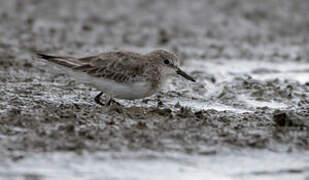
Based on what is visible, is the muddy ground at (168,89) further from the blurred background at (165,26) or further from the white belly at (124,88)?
the white belly at (124,88)

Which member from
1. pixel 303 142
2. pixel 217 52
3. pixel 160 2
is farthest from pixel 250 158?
pixel 160 2

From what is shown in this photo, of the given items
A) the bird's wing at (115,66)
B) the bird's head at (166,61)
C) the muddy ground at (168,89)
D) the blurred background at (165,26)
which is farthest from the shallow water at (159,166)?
the blurred background at (165,26)

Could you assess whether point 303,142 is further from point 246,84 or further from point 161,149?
point 246,84

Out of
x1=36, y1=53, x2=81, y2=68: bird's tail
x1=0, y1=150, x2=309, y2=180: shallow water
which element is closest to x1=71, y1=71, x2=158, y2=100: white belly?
x1=36, y1=53, x2=81, y2=68: bird's tail

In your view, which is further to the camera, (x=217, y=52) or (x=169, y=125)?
(x=217, y=52)

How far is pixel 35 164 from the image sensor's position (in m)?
5.87

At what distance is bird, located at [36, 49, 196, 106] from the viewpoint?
26.6ft

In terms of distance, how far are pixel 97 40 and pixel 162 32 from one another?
1.75 m

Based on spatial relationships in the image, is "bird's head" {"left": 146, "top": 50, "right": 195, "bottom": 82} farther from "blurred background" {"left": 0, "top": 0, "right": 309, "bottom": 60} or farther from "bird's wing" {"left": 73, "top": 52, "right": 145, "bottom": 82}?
"blurred background" {"left": 0, "top": 0, "right": 309, "bottom": 60}

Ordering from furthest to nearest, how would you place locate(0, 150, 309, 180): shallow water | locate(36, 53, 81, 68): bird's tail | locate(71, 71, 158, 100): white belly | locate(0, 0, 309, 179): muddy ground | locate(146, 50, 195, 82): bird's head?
1. locate(146, 50, 195, 82): bird's head
2. locate(36, 53, 81, 68): bird's tail
3. locate(71, 71, 158, 100): white belly
4. locate(0, 0, 309, 179): muddy ground
5. locate(0, 150, 309, 180): shallow water

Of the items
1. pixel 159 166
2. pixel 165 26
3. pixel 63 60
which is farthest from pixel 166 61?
pixel 165 26

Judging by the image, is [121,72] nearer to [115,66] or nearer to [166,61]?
[115,66]

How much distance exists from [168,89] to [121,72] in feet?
7.11

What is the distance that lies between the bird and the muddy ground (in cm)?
27
